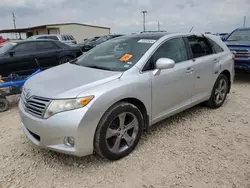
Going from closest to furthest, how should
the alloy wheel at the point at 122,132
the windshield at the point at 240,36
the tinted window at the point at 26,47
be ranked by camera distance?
the alloy wheel at the point at 122,132 → the tinted window at the point at 26,47 → the windshield at the point at 240,36

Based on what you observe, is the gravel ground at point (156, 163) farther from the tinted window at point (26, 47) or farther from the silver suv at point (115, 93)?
the tinted window at point (26, 47)

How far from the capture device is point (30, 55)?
7.57m

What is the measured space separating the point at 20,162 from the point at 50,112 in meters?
0.96

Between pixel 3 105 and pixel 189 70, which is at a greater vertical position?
pixel 189 70

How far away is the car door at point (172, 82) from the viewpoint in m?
3.24

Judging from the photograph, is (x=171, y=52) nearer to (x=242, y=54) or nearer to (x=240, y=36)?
(x=242, y=54)

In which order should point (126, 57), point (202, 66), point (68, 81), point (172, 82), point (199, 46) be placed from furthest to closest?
point (199, 46), point (202, 66), point (172, 82), point (126, 57), point (68, 81)

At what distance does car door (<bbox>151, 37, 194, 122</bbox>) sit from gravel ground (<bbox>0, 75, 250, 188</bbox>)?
435mm

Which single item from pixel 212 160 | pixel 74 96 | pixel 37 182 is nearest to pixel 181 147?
pixel 212 160

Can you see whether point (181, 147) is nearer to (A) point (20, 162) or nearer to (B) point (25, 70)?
(A) point (20, 162)

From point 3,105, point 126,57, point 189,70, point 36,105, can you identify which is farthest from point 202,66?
point 3,105

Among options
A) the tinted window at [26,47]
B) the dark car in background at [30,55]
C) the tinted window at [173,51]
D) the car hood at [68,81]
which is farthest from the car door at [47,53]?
the tinted window at [173,51]

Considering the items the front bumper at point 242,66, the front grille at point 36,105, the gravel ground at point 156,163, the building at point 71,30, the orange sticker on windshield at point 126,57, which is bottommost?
the gravel ground at point 156,163

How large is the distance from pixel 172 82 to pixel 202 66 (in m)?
0.92
